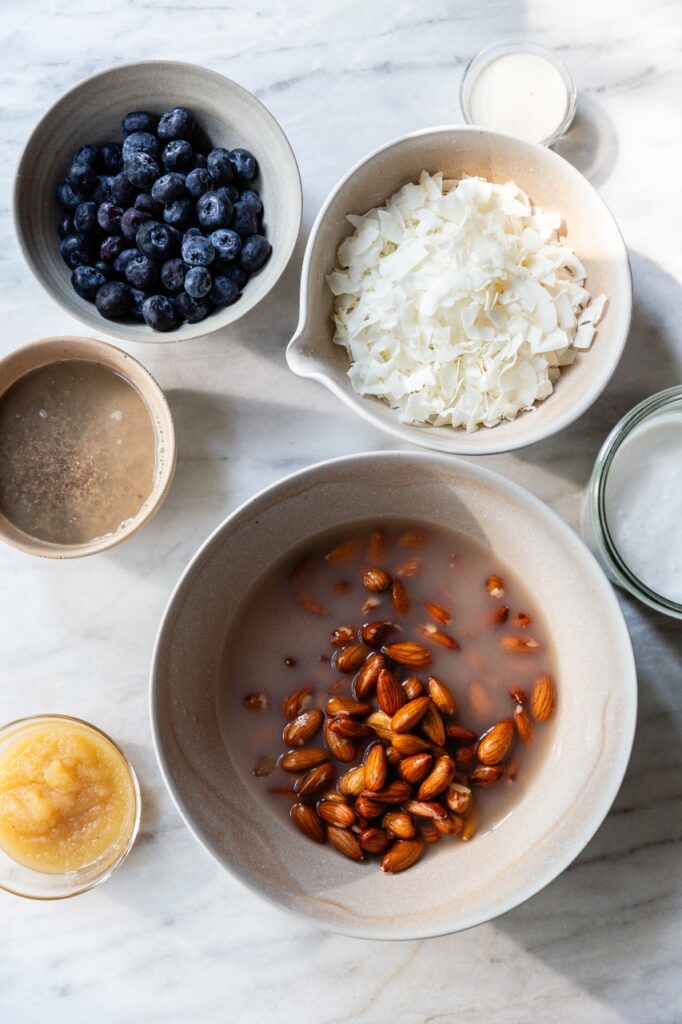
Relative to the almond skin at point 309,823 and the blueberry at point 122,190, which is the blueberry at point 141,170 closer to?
the blueberry at point 122,190

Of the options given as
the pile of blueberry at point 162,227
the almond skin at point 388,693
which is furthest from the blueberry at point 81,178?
the almond skin at point 388,693

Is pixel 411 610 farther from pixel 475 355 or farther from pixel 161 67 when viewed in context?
pixel 161 67

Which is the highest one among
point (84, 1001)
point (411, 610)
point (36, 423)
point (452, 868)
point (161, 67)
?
point (161, 67)

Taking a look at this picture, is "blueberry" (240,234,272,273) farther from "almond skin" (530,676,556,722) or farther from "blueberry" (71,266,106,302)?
"almond skin" (530,676,556,722)

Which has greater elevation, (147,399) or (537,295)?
(537,295)

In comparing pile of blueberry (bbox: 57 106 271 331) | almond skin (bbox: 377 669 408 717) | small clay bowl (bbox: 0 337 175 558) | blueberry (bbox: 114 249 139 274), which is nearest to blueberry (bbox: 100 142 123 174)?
pile of blueberry (bbox: 57 106 271 331)

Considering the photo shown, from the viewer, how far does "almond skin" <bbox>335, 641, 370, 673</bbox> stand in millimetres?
1144

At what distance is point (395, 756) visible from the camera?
3.66ft

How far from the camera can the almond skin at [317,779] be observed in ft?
3.68

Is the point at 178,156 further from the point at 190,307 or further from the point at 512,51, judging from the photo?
the point at 512,51

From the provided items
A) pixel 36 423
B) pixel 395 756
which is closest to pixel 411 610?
pixel 395 756

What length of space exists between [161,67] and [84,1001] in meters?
1.18

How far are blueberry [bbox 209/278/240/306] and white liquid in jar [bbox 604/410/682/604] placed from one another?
0.50 m

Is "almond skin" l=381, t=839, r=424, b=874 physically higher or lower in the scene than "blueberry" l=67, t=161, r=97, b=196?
lower
